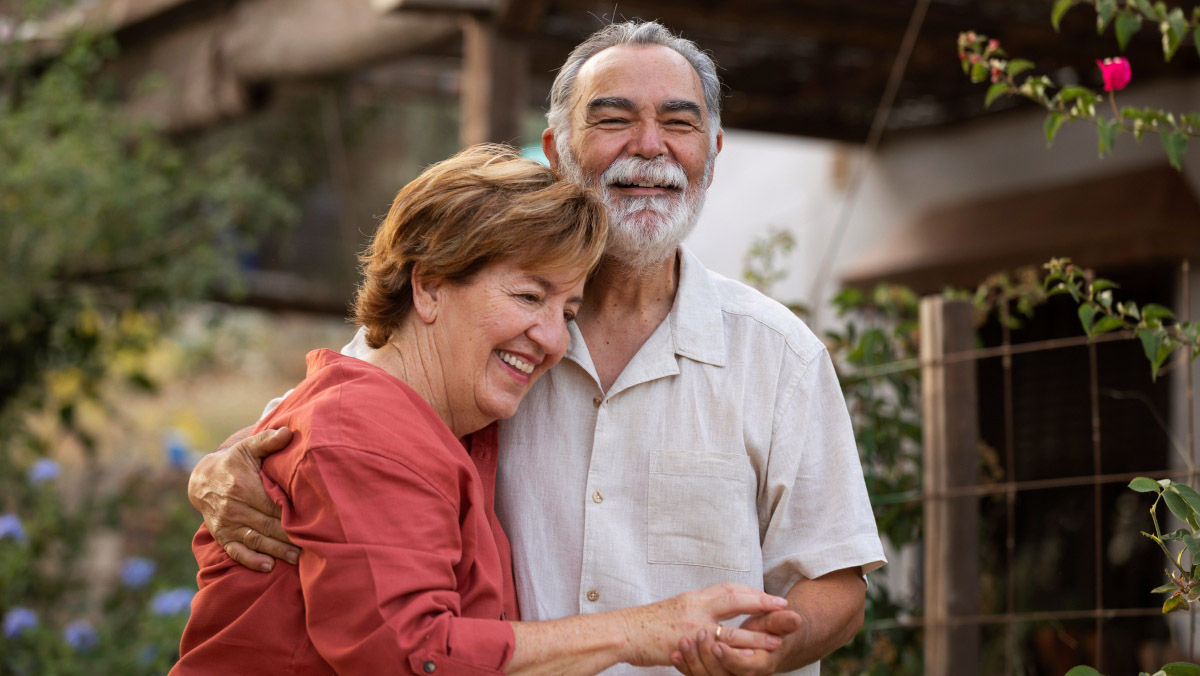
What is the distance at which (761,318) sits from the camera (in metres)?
2.36

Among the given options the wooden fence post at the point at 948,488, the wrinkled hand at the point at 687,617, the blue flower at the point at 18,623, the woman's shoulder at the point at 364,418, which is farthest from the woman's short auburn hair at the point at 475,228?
the blue flower at the point at 18,623

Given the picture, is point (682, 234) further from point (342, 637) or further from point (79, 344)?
point (79, 344)

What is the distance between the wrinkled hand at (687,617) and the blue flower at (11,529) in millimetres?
3763

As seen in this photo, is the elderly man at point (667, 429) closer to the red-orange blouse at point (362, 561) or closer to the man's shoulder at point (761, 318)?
the man's shoulder at point (761, 318)

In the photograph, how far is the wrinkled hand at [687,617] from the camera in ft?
6.16

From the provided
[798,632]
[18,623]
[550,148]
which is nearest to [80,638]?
[18,623]

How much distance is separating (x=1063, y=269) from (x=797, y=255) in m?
4.76

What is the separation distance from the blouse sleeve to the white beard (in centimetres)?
71

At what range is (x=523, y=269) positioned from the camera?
2055mm

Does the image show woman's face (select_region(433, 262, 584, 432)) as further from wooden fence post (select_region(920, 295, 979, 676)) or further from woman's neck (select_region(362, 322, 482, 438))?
wooden fence post (select_region(920, 295, 979, 676))

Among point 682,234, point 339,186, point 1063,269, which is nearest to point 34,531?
point 339,186

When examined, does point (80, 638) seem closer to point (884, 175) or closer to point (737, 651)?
point (737, 651)

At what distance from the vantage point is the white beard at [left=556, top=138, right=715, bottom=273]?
92.0 inches

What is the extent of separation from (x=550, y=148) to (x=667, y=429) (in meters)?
0.66
